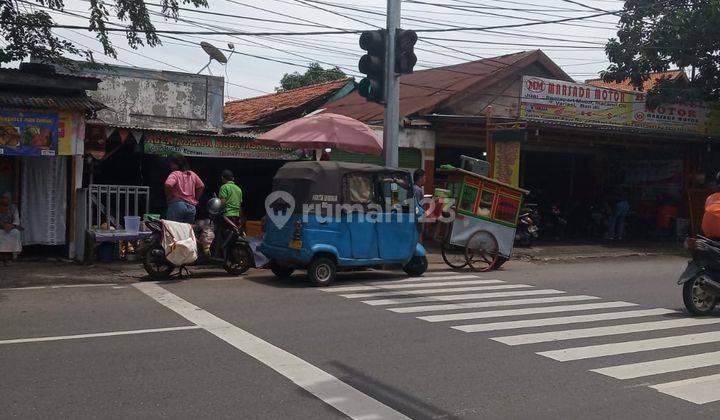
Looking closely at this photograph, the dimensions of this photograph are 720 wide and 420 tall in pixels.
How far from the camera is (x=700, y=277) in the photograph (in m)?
8.98

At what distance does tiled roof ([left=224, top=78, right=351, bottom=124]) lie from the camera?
67.4 ft

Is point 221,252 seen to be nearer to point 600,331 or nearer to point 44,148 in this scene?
point 44,148

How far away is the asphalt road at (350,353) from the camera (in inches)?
203

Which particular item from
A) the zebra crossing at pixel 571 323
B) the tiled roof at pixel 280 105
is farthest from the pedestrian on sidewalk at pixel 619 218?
the zebra crossing at pixel 571 323

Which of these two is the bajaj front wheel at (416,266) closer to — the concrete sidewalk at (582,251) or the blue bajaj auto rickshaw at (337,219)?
the blue bajaj auto rickshaw at (337,219)

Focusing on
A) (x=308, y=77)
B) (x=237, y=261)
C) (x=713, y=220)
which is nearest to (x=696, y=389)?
(x=713, y=220)

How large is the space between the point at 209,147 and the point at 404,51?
4736 mm

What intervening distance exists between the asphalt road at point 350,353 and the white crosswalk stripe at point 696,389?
0.02m

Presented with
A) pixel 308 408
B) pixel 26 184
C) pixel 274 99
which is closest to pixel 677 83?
pixel 274 99

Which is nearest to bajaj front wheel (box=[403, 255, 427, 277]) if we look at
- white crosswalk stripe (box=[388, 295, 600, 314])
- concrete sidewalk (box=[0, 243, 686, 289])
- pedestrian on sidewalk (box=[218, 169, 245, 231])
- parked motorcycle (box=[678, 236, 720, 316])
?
concrete sidewalk (box=[0, 243, 686, 289])

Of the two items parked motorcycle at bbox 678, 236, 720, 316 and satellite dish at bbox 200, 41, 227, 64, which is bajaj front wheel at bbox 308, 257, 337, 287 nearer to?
parked motorcycle at bbox 678, 236, 720, 316

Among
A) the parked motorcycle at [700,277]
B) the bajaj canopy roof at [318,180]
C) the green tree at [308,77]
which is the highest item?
the green tree at [308,77]

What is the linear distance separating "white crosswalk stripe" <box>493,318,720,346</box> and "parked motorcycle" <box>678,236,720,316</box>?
262 mm

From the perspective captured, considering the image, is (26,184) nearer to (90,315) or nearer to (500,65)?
(90,315)
